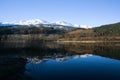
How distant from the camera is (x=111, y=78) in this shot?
128ft

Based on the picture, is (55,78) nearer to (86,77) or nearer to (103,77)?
(86,77)

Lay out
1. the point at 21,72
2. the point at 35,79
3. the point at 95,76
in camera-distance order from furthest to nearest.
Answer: the point at 21,72 → the point at 95,76 → the point at 35,79

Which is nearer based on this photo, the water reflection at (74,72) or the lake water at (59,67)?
the water reflection at (74,72)

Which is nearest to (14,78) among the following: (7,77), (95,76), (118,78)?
(7,77)

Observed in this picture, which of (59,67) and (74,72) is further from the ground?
(74,72)

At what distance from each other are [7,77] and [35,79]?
178 inches

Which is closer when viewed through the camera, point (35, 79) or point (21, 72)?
point (35, 79)

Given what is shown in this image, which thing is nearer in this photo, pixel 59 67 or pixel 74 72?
pixel 74 72

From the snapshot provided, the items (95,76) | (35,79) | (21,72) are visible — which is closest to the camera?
(35,79)

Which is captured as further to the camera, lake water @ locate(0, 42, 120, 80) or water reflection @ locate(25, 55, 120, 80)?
lake water @ locate(0, 42, 120, 80)

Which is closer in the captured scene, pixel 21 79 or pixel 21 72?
pixel 21 79

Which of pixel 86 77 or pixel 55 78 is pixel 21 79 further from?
pixel 86 77

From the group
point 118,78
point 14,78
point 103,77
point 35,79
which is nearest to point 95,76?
point 103,77

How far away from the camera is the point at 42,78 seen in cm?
3941
